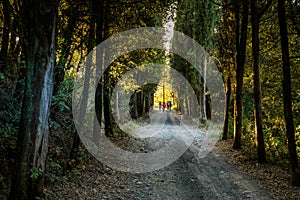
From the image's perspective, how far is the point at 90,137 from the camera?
12945 mm

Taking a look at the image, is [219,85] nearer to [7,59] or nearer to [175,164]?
[175,164]

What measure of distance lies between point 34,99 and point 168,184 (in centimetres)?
473

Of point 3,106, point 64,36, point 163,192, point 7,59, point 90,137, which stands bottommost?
point 163,192

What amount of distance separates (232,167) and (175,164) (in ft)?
6.90

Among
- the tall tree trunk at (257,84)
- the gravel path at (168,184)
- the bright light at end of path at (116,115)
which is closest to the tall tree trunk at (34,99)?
the gravel path at (168,184)

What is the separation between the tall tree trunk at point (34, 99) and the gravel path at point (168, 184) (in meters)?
0.98

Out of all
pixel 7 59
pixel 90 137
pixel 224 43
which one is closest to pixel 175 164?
pixel 90 137

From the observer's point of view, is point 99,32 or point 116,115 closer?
point 99,32

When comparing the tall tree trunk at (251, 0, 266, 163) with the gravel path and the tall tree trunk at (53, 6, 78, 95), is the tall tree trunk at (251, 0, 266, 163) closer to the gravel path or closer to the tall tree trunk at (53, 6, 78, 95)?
the gravel path

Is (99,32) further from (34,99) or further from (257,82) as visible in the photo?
(257,82)

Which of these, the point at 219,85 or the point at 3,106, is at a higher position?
the point at 219,85

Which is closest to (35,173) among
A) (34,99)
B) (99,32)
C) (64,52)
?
(34,99)

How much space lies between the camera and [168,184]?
27.5 feet

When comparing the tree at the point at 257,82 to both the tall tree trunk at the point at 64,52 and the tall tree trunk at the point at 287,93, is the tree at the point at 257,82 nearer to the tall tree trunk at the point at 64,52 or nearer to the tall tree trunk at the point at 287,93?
the tall tree trunk at the point at 287,93
